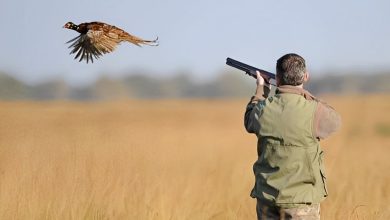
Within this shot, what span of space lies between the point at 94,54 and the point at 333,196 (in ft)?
12.0

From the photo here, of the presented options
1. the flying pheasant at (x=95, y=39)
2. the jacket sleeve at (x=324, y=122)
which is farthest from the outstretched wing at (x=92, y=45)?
the jacket sleeve at (x=324, y=122)

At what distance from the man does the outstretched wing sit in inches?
53.9

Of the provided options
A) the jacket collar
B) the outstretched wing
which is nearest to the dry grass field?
the outstretched wing

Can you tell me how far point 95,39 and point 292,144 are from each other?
170cm

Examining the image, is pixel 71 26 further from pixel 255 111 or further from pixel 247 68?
pixel 255 111

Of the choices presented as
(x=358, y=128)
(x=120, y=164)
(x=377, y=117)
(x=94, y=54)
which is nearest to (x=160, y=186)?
(x=120, y=164)

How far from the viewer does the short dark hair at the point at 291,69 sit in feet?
14.4

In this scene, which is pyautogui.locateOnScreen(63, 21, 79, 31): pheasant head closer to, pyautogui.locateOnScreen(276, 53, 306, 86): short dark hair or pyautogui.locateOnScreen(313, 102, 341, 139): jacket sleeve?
pyautogui.locateOnScreen(276, 53, 306, 86): short dark hair

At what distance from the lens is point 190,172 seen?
9.75m

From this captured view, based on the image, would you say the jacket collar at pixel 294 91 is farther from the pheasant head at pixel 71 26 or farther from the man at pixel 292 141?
the pheasant head at pixel 71 26

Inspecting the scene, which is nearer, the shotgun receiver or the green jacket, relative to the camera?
the green jacket

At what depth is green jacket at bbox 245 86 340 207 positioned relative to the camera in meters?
4.34

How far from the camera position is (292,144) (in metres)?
4.34

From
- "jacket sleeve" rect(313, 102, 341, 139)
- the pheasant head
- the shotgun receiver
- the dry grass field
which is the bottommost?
the dry grass field
